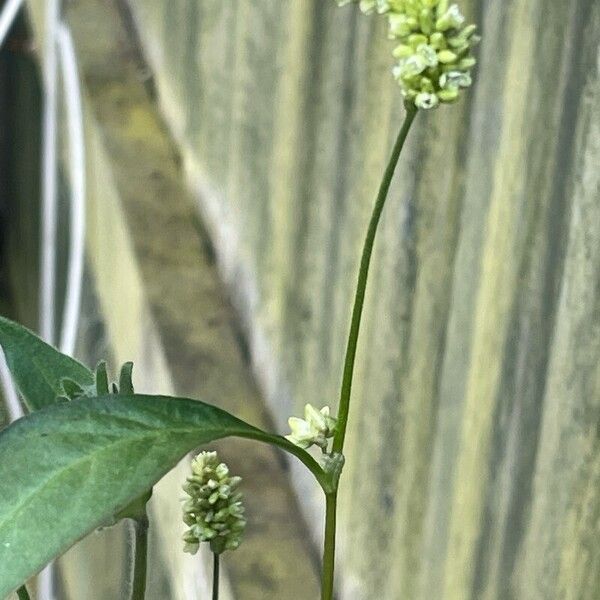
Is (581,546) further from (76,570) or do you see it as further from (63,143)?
(63,143)

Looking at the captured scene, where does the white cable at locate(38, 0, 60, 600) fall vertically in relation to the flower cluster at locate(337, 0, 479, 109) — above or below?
below

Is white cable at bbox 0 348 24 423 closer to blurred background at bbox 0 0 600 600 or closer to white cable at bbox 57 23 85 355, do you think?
blurred background at bbox 0 0 600 600

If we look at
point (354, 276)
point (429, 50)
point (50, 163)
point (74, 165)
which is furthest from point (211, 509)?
point (50, 163)

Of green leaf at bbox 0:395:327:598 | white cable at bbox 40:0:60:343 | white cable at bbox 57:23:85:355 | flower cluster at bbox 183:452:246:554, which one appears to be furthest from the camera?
white cable at bbox 40:0:60:343

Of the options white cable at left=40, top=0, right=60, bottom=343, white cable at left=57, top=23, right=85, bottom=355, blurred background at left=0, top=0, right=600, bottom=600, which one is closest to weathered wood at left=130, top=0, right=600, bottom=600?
blurred background at left=0, top=0, right=600, bottom=600

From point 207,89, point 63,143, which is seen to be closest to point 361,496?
point 207,89

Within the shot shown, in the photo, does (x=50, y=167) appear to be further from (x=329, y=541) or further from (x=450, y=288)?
(x=329, y=541)
